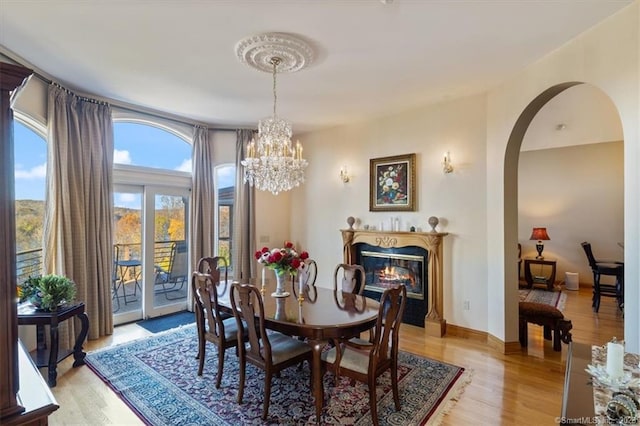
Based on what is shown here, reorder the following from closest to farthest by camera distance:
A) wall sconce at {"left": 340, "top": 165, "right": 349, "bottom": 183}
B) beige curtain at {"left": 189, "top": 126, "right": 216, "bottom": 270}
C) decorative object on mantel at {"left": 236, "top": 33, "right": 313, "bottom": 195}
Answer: decorative object on mantel at {"left": 236, "top": 33, "right": 313, "bottom": 195} < beige curtain at {"left": 189, "top": 126, "right": 216, "bottom": 270} < wall sconce at {"left": 340, "top": 165, "right": 349, "bottom": 183}

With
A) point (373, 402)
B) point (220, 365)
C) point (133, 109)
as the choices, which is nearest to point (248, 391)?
point (220, 365)

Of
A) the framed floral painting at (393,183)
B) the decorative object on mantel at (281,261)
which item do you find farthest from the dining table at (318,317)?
the framed floral painting at (393,183)

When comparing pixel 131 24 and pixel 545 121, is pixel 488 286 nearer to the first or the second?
pixel 545 121

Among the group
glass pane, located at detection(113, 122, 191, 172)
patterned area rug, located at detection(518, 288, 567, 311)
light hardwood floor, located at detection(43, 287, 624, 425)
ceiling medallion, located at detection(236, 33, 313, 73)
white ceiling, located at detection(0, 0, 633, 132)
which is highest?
white ceiling, located at detection(0, 0, 633, 132)

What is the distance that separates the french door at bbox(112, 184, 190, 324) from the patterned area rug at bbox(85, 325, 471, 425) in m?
1.21

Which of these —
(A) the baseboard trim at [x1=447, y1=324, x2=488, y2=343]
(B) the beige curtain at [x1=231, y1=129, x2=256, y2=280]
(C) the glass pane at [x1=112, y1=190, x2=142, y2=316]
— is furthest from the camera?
(B) the beige curtain at [x1=231, y1=129, x2=256, y2=280]

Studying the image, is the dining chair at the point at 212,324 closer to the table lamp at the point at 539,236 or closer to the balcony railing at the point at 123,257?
the balcony railing at the point at 123,257

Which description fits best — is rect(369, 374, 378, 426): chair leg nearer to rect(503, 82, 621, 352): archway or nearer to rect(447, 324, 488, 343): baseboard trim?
rect(503, 82, 621, 352): archway

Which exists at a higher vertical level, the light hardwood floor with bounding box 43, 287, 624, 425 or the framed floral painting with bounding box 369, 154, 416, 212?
the framed floral painting with bounding box 369, 154, 416, 212

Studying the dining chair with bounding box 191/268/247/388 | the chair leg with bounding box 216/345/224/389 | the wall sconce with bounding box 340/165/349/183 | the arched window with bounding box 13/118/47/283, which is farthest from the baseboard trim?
the arched window with bounding box 13/118/47/283

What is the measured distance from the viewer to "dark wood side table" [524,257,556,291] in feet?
22.9

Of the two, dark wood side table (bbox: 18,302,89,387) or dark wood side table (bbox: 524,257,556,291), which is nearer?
dark wood side table (bbox: 18,302,89,387)

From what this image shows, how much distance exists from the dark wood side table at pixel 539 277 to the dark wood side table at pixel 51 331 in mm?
8184

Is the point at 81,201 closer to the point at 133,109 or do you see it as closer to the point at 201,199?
the point at 133,109
